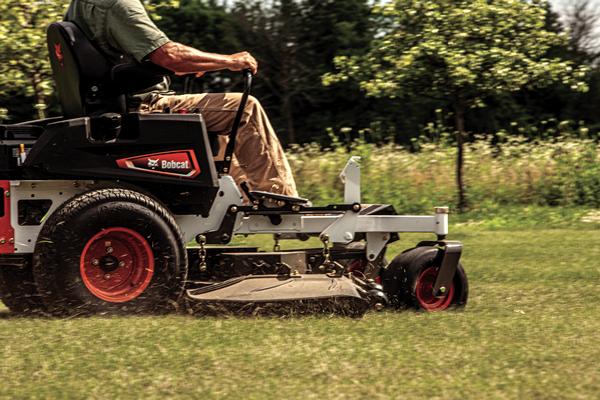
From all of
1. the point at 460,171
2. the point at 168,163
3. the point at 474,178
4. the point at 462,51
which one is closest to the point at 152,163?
the point at 168,163

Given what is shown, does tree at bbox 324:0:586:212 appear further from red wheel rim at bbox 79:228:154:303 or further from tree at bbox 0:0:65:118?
red wheel rim at bbox 79:228:154:303

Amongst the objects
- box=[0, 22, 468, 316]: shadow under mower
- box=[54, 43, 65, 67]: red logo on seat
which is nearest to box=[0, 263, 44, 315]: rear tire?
box=[0, 22, 468, 316]: shadow under mower

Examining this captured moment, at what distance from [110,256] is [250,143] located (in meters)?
1.09

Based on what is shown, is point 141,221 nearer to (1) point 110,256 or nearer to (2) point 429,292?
(1) point 110,256

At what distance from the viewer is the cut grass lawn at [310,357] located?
4.29 meters

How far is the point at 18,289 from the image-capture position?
21.2ft

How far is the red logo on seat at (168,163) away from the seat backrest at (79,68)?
1.15 ft

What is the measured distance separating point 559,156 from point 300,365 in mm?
12757

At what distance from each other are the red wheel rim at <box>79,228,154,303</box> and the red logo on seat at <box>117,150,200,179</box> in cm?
38

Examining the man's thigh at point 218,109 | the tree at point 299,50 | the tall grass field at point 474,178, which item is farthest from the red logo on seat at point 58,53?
the tree at point 299,50

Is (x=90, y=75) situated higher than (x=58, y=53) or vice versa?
(x=58, y=53)

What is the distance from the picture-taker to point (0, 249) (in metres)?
5.94

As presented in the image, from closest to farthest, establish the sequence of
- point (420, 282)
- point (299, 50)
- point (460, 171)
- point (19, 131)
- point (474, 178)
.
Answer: point (19, 131), point (420, 282), point (460, 171), point (474, 178), point (299, 50)

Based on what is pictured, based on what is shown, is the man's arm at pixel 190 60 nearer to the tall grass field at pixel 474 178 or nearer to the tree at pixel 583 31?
the tall grass field at pixel 474 178
